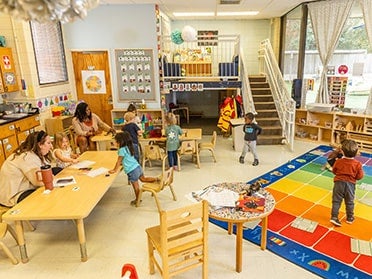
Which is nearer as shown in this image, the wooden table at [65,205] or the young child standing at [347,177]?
the wooden table at [65,205]

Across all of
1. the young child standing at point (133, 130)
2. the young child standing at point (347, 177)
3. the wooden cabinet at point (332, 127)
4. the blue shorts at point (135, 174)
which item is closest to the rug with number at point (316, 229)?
the young child standing at point (347, 177)

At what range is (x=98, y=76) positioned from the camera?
6895 millimetres

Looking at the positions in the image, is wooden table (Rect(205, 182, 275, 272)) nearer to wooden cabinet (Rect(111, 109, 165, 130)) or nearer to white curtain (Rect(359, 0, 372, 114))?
wooden cabinet (Rect(111, 109, 165, 130))

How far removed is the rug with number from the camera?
8.95 ft

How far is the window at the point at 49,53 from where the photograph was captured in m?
5.69

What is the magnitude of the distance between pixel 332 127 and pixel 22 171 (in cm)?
605

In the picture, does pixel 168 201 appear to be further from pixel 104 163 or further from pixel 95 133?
pixel 95 133

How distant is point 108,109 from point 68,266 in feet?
15.9

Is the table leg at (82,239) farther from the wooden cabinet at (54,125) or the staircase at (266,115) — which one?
the staircase at (266,115)

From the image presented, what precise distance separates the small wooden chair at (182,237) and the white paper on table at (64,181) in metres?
1.27

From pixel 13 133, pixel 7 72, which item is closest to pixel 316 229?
pixel 13 133

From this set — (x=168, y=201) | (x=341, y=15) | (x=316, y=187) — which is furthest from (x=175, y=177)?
(x=341, y=15)

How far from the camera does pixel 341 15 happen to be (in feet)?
19.9

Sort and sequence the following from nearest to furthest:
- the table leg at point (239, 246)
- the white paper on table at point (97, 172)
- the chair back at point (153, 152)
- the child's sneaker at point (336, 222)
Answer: the table leg at point (239, 246) → the child's sneaker at point (336, 222) → the white paper on table at point (97, 172) → the chair back at point (153, 152)
